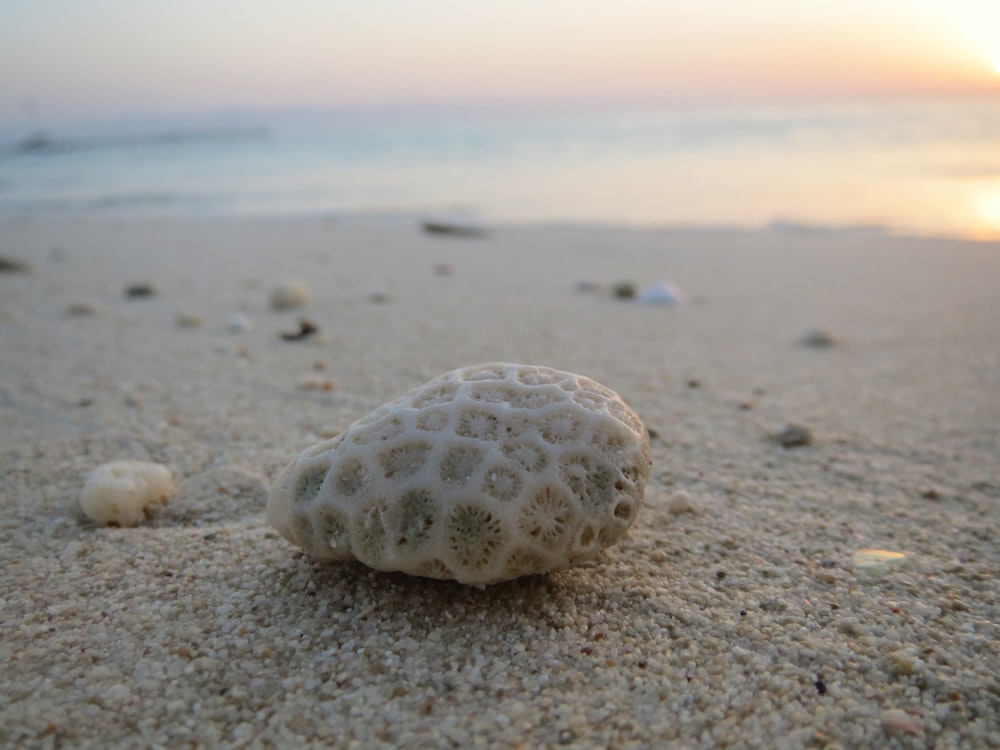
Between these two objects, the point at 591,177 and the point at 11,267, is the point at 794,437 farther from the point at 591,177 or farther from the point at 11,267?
the point at 591,177

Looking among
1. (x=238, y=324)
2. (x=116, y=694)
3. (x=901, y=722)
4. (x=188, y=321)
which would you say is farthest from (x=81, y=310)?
(x=901, y=722)

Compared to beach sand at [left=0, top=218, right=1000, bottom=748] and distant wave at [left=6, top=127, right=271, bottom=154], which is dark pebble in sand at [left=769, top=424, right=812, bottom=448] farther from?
distant wave at [left=6, top=127, right=271, bottom=154]

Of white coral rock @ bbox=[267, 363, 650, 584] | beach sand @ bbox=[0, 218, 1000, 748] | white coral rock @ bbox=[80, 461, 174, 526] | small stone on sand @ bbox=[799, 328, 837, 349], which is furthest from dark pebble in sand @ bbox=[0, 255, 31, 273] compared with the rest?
small stone on sand @ bbox=[799, 328, 837, 349]

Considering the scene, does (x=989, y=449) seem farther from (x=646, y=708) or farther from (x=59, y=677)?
(x=59, y=677)

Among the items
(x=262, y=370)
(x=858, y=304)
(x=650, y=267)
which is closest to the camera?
(x=262, y=370)

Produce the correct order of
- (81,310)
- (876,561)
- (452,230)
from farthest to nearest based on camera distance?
(452,230) < (81,310) < (876,561)

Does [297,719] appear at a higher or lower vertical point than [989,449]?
lower

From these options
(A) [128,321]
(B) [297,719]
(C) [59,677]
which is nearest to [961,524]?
(B) [297,719]
